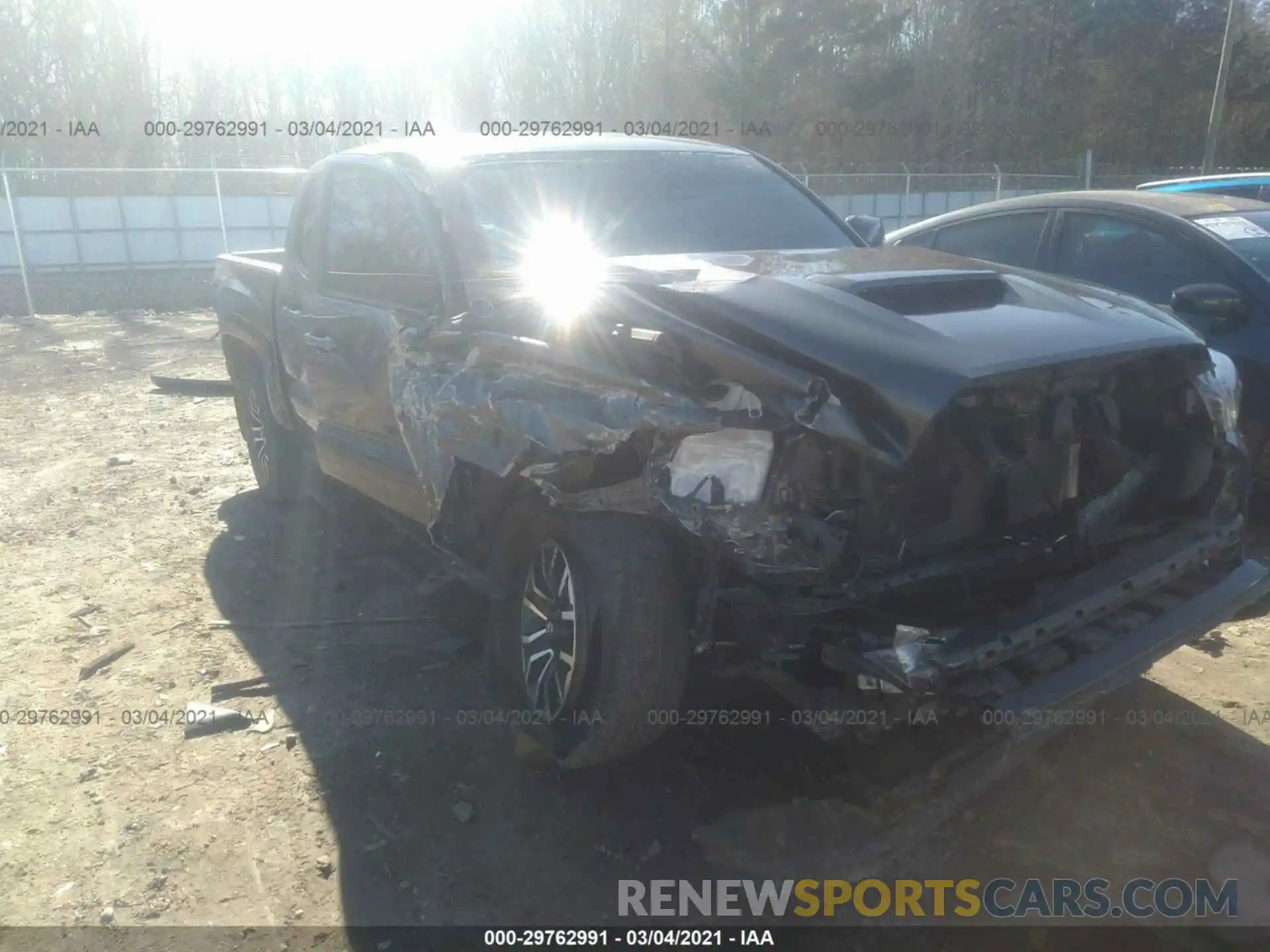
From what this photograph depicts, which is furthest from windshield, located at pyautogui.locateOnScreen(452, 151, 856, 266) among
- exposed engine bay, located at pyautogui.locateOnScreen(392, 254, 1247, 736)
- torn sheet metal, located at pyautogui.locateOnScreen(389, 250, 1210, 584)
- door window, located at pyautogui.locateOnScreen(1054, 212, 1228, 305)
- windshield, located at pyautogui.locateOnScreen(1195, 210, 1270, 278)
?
windshield, located at pyautogui.locateOnScreen(1195, 210, 1270, 278)

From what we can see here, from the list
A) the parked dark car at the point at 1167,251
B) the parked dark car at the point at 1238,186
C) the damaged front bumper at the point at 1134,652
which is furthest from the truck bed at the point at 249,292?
the parked dark car at the point at 1238,186

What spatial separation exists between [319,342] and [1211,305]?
13.1ft

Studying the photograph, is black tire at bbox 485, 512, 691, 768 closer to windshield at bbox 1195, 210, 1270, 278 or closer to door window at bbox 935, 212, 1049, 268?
door window at bbox 935, 212, 1049, 268

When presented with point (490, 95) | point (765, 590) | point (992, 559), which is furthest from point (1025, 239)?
point (490, 95)

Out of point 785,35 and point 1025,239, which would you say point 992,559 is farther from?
point 785,35

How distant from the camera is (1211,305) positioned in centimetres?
458

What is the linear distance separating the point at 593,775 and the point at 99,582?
9.93ft

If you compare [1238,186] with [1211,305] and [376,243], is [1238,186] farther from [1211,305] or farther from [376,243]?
[376,243]

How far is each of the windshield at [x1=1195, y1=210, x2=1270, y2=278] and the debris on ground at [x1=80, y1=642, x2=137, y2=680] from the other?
5370 millimetres

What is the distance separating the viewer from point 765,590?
8.36ft

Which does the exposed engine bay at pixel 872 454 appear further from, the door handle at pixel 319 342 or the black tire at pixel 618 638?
the door handle at pixel 319 342

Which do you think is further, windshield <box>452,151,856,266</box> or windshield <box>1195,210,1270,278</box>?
windshield <box>1195,210,1270,278</box>

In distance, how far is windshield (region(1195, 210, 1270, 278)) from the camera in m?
4.84

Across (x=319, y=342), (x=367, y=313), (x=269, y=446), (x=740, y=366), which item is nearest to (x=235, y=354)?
(x=269, y=446)
